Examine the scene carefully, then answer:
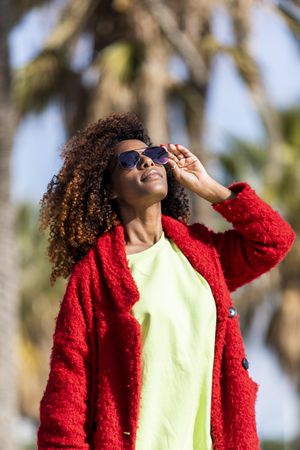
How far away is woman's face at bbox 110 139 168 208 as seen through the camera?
4172 millimetres

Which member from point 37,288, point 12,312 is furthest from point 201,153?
point 37,288

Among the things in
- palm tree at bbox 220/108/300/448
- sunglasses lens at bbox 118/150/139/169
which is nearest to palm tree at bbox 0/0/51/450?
palm tree at bbox 220/108/300/448

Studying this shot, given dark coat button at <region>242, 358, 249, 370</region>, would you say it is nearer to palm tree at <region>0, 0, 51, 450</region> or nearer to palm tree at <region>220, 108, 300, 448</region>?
palm tree at <region>0, 0, 51, 450</region>

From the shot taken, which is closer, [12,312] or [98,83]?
[12,312]

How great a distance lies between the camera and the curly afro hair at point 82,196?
4273 millimetres

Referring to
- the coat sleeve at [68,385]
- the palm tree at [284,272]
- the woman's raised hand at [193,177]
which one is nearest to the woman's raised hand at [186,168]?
the woman's raised hand at [193,177]

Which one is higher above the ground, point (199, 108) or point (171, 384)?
point (199, 108)

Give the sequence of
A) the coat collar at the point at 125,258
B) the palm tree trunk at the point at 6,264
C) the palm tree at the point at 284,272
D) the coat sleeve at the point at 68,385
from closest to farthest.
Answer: the coat sleeve at the point at 68,385, the coat collar at the point at 125,258, the palm tree trunk at the point at 6,264, the palm tree at the point at 284,272

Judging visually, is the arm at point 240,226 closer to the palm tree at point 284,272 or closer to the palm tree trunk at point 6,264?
the palm tree trunk at point 6,264

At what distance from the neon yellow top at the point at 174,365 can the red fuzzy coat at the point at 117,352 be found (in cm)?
4

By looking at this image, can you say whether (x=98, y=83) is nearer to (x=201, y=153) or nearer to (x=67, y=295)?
(x=201, y=153)

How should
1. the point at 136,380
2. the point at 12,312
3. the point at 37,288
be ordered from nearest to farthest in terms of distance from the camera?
the point at 136,380
the point at 12,312
the point at 37,288

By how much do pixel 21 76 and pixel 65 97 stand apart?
1.02 metres

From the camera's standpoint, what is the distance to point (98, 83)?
55.1 ft
